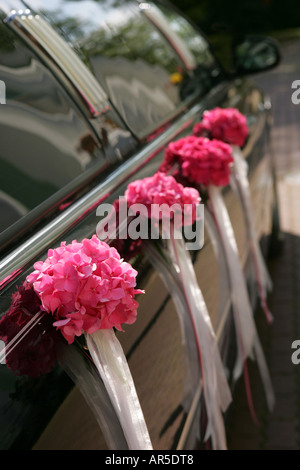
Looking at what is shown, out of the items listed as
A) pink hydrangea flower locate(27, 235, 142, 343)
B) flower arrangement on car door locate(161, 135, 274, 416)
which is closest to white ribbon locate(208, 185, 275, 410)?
flower arrangement on car door locate(161, 135, 274, 416)

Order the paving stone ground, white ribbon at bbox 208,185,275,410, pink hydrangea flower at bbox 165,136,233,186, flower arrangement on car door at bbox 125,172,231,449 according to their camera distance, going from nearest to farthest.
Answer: flower arrangement on car door at bbox 125,172,231,449
pink hydrangea flower at bbox 165,136,233,186
white ribbon at bbox 208,185,275,410
the paving stone ground

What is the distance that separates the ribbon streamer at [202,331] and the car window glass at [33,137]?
0.35 m

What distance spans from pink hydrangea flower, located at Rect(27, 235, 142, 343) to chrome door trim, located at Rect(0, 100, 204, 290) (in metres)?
0.07

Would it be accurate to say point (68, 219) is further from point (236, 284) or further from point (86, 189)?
point (236, 284)

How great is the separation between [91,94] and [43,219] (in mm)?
567

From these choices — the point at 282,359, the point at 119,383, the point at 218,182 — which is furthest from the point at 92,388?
the point at 282,359

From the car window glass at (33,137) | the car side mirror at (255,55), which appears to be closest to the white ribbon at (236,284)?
the car window glass at (33,137)

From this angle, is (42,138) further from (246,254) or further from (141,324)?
(246,254)

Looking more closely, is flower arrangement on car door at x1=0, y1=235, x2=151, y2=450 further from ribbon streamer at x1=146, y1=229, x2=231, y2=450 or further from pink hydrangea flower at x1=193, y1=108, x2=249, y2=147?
pink hydrangea flower at x1=193, y1=108, x2=249, y2=147

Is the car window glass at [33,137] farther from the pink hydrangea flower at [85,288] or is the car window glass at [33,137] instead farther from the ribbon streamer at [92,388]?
the ribbon streamer at [92,388]

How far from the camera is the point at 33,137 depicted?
5.33 feet

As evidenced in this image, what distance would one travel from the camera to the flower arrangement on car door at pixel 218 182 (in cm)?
209

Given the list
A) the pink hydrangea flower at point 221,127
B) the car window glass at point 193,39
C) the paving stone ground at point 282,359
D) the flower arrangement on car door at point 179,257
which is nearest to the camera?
the flower arrangement on car door at point 179,257

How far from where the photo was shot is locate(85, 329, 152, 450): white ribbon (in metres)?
1.22
